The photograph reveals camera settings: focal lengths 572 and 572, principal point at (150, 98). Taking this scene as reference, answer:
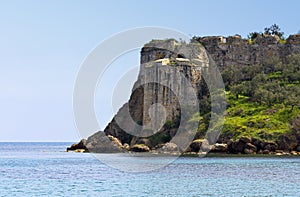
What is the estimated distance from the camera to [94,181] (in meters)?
49.5

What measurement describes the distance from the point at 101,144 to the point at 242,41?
55.9 metres

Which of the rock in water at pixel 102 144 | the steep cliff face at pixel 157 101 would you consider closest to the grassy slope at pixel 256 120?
the steep cliff face at pixel 157 101

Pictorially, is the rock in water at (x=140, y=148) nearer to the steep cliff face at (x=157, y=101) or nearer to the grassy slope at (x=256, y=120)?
the steep cliff face at (x=157, y=101)

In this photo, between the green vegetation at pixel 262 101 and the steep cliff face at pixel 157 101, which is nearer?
the green vegetation at pixel 262 101

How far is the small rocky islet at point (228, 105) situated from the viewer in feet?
334

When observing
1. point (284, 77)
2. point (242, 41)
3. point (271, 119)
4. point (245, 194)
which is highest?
point (242, 41)

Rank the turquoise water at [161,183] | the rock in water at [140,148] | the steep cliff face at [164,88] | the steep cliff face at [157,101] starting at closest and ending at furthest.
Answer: the turquoise water at [161,183] → the rock in water at [140,148] → the steep cliff face at [157,101] → the steep cliff face at [164,88]

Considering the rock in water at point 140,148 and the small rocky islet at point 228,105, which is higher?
the small rocky islet at point 228,105

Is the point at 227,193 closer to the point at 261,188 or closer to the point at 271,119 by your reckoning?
the point at 261,188

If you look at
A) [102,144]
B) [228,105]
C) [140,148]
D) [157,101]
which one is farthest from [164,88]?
[102,144]

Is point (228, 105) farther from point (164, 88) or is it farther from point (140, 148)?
point (140, 148)

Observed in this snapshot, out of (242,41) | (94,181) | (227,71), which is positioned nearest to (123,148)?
(227,71)

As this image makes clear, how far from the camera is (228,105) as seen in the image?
129 metres

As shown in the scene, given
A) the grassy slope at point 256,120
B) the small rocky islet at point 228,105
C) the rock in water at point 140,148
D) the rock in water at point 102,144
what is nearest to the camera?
the small rocky islet at point 228,105
